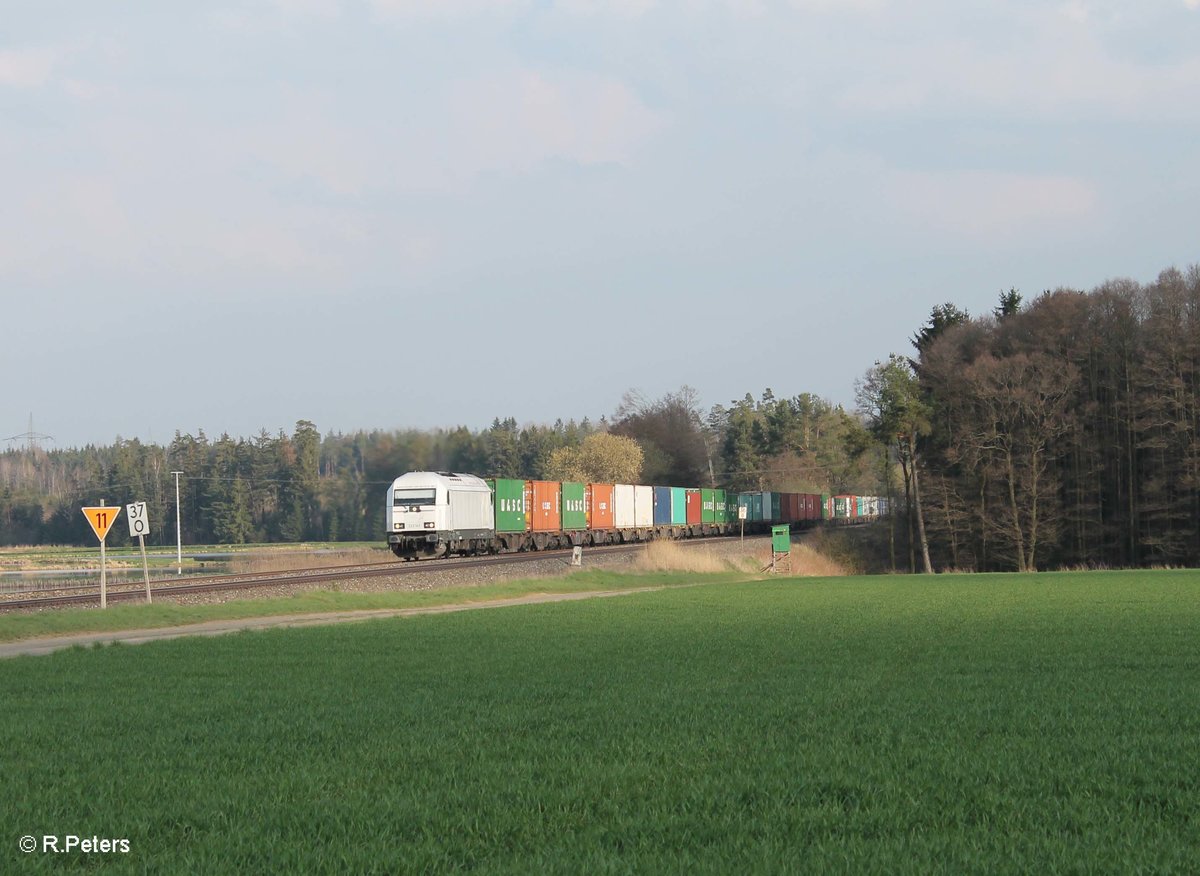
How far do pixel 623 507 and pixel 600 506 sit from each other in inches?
105

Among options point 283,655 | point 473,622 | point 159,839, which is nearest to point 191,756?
point 159,839

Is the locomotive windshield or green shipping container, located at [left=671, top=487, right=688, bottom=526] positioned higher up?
the locomotive windshield

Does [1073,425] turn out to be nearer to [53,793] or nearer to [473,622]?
[473,622]

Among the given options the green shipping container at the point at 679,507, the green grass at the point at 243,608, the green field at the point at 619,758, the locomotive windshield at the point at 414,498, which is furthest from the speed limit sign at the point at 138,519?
the green shipping container at the point at 679,507

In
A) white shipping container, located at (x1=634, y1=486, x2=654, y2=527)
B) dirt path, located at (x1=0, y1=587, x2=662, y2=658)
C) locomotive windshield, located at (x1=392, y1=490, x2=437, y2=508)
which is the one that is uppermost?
locomotive windshield, located at (x1=392, y1=490, x2=437, y2=508)

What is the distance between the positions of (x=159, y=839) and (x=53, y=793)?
5.08 feet

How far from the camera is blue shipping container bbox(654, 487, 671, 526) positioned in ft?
239

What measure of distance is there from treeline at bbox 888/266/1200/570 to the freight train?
12666 mm

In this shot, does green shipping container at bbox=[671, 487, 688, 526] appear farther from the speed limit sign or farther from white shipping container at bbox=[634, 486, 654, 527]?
the speed limit sign

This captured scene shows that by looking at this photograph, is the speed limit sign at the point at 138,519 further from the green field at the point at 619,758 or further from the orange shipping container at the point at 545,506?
the orange shipping container at the point at 545,506

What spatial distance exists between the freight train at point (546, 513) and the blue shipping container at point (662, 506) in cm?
6

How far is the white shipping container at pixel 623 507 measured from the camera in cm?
6788

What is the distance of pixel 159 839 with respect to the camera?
21.8 feet

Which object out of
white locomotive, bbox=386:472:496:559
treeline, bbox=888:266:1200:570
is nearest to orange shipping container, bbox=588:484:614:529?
white locomotive, bbox=386:472:496:559
